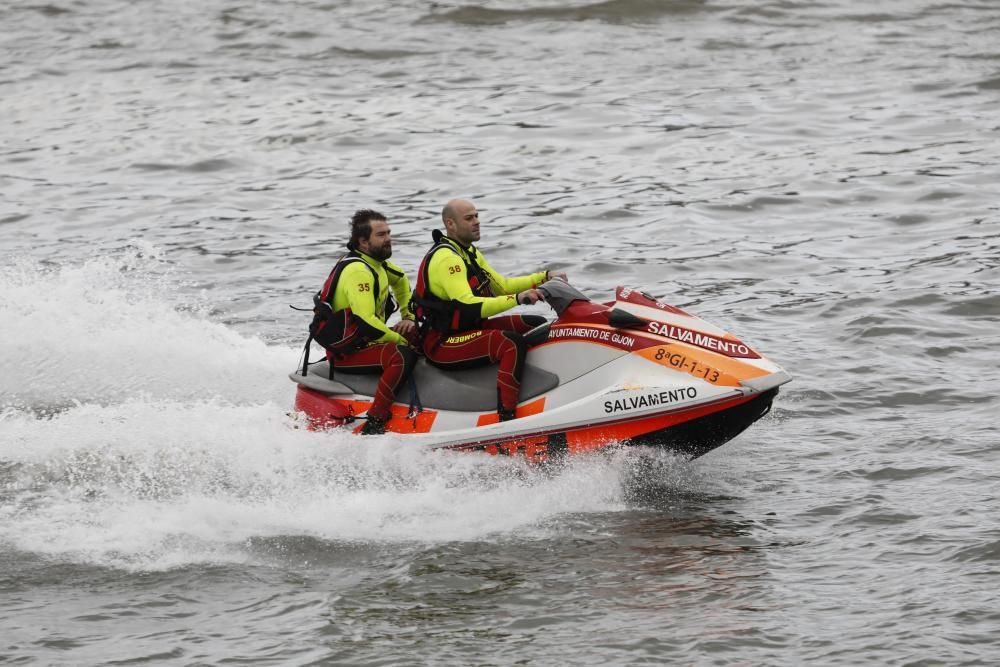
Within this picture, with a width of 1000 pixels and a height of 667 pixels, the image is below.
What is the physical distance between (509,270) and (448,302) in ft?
18.1

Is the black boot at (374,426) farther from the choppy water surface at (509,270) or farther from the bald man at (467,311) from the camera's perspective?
the bald man at (467,311)

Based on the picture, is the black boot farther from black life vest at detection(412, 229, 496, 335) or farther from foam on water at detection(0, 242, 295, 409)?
foam on water at detection(0, 242, 295, 409)

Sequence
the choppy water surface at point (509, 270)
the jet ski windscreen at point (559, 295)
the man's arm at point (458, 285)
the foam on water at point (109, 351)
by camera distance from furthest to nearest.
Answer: the foam on water at point (109, 351), the jet ski windscreen at point (559, 295), the man's arm at point (458, 285), the choppy water surface at point (509, 270)

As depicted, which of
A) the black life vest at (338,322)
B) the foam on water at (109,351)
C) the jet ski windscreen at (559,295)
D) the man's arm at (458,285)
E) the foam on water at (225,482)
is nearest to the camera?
the foam on water at (225,482)

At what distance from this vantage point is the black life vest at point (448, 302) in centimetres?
902

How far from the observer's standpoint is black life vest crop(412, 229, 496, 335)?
29.6 feet

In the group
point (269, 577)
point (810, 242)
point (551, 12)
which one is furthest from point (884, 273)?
point (551, 12)

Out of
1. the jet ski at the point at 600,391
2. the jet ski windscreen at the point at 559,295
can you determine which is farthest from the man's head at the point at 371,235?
the jet ski windscreen at the point at 559,295

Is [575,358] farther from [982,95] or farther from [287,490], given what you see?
[982,95]

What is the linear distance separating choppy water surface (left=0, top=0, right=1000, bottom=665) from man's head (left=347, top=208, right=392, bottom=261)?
1298 millimetres

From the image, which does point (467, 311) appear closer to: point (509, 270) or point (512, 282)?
point (512, 282)

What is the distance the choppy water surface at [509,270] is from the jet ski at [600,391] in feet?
0.75

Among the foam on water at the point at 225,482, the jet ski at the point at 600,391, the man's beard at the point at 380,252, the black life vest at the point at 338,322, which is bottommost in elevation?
the foam on water at the point at 225,482

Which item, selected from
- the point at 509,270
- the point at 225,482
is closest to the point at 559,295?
the point at 225,482
